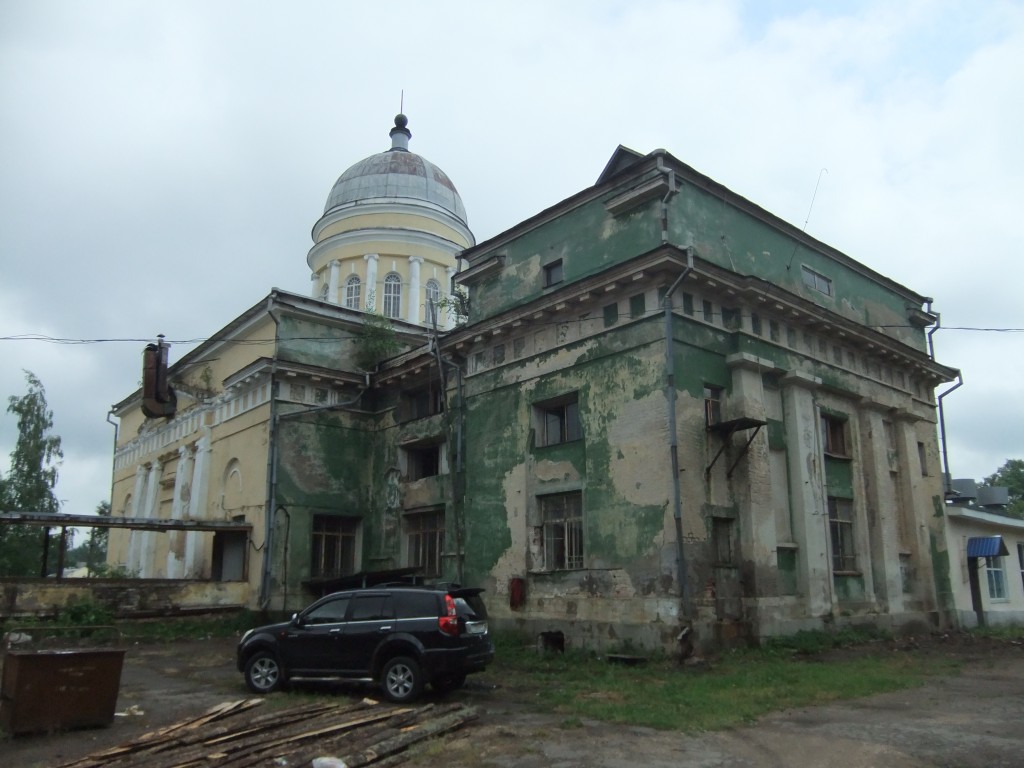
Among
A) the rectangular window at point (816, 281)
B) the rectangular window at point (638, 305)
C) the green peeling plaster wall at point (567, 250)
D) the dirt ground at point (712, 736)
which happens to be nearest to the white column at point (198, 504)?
the green peeling plaster wall at point (567, 250)

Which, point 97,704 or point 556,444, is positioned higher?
point 556,444

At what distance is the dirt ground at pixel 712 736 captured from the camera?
8781 millimetres

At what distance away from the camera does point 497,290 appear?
22.9 meters

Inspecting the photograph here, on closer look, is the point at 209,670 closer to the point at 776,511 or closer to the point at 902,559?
the point at 776,511

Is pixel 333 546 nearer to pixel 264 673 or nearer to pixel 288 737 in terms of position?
pixel 264 673

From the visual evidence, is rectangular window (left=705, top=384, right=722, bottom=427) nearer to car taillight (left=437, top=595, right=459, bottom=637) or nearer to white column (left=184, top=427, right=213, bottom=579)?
car taillight (left=437, top=595, right=459, bottom=637)

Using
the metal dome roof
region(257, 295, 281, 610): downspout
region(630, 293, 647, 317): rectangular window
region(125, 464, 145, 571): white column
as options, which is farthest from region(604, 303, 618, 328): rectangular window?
region(125, 464, 145, 571): white column

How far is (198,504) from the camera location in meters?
28.1

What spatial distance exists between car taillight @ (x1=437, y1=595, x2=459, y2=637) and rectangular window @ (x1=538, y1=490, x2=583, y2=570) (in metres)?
6.91

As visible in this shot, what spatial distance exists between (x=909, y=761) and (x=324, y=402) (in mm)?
20454

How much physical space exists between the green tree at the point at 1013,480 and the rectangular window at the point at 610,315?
174ft

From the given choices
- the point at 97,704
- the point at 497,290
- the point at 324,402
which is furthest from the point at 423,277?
the point at 97,704

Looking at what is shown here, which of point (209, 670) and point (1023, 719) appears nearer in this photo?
point (1023, 719)

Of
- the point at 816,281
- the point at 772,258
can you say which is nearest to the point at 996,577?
the point at 816,281
